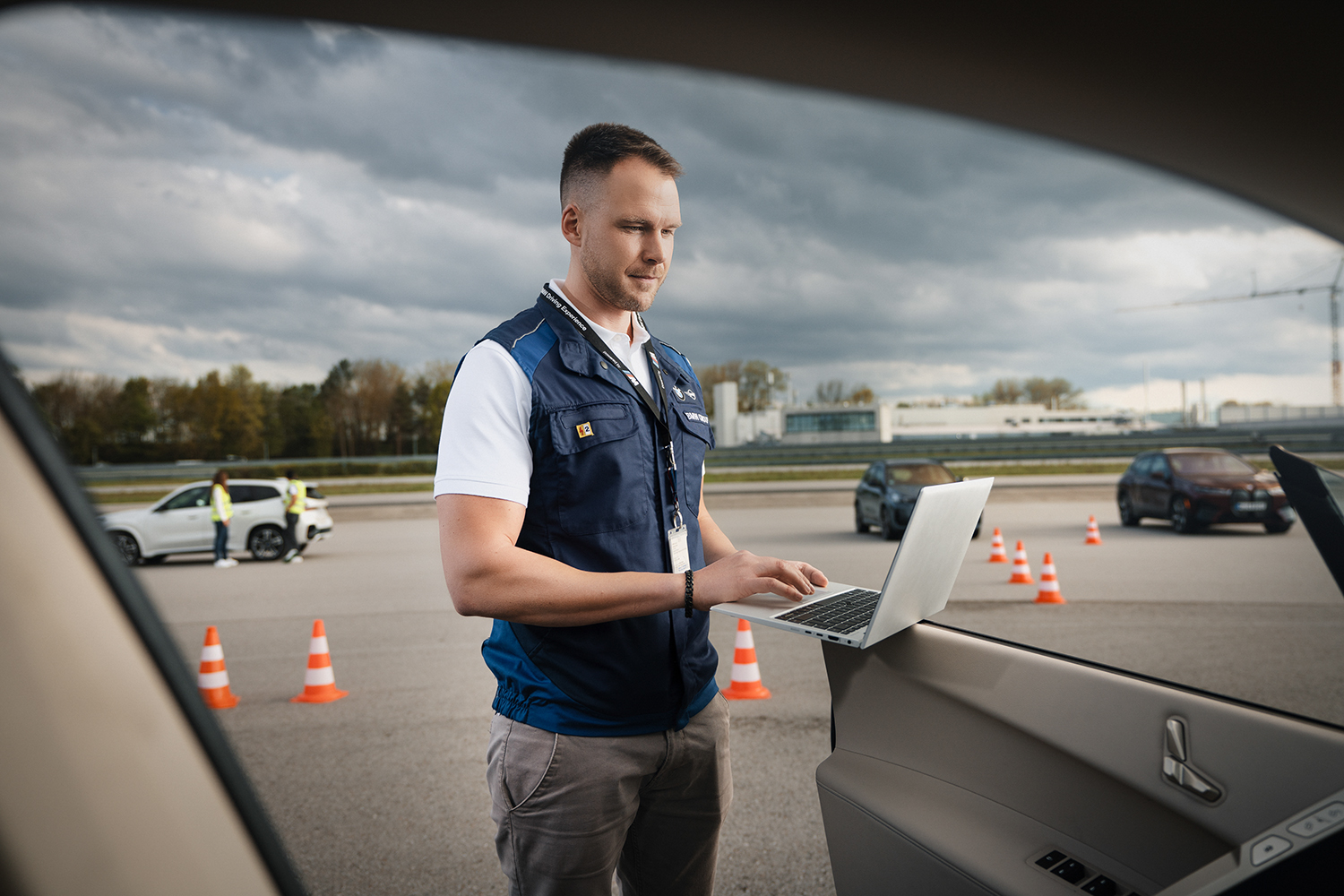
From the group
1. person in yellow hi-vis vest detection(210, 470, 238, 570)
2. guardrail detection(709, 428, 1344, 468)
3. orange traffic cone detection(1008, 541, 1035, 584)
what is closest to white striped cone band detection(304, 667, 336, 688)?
orange traffic cone detection(1008, 541, 1035, 584)

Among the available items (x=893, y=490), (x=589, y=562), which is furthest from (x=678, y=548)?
(x=893, y=490)

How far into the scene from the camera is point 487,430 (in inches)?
59.9

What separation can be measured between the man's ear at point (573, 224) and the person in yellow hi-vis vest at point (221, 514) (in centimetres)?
1236

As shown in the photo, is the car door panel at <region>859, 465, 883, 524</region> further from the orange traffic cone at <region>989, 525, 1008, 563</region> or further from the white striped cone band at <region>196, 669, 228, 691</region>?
the white striped cone band at <region>196, 669, 228, 691</region>

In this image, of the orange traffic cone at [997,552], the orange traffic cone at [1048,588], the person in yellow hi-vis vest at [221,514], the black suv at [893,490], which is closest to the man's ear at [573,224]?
the orange traffic cone at [1048,588]

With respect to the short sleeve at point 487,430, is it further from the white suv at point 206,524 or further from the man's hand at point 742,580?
the white suv at point 206,524

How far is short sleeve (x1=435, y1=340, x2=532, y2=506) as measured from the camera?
4.89 ft

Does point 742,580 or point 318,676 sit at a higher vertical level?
point 742,580

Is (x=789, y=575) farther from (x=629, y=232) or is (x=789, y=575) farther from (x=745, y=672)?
(x=745, y=672)

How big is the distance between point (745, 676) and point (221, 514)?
421 inches

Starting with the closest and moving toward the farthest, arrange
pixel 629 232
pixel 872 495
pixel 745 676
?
pixel 629 232, pixel 745 676, pixel 872 495

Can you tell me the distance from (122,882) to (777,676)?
212 inches

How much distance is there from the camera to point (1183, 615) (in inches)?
284

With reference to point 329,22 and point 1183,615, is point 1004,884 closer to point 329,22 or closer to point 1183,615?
point 329,22
